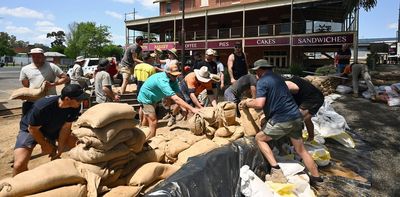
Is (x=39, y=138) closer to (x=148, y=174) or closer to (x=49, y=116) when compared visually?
(x=49, y=116)

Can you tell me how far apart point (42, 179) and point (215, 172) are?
4.80 ft

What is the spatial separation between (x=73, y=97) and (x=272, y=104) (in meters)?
2.16

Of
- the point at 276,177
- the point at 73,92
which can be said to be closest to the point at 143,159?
the point at 73,92

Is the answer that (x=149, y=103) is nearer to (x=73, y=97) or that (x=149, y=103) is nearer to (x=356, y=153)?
(x=73, y=97)

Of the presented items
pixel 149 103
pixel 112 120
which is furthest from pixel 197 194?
pixel 149 103

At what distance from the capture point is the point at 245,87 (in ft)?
19.5

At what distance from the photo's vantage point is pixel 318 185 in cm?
429

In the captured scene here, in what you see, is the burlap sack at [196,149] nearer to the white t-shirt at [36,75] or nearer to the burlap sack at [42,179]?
the burlap sack at [42,179]

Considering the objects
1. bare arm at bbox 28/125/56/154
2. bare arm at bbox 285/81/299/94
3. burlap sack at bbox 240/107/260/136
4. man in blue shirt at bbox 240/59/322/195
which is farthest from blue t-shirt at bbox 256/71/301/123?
bare arm at bbox 28/125/56/154

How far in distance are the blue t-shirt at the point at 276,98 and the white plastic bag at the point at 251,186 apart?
837 mm

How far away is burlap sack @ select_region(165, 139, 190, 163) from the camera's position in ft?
13.5

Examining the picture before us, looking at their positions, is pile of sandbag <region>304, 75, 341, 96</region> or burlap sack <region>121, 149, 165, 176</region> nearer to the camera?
burlap sack <region>121, 149, 165, 176</region>

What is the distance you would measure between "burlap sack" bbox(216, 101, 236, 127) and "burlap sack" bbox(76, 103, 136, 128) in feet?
5.94

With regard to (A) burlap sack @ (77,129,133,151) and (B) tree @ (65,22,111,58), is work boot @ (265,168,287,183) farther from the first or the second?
(B) tree @ (65,22,111,58)
